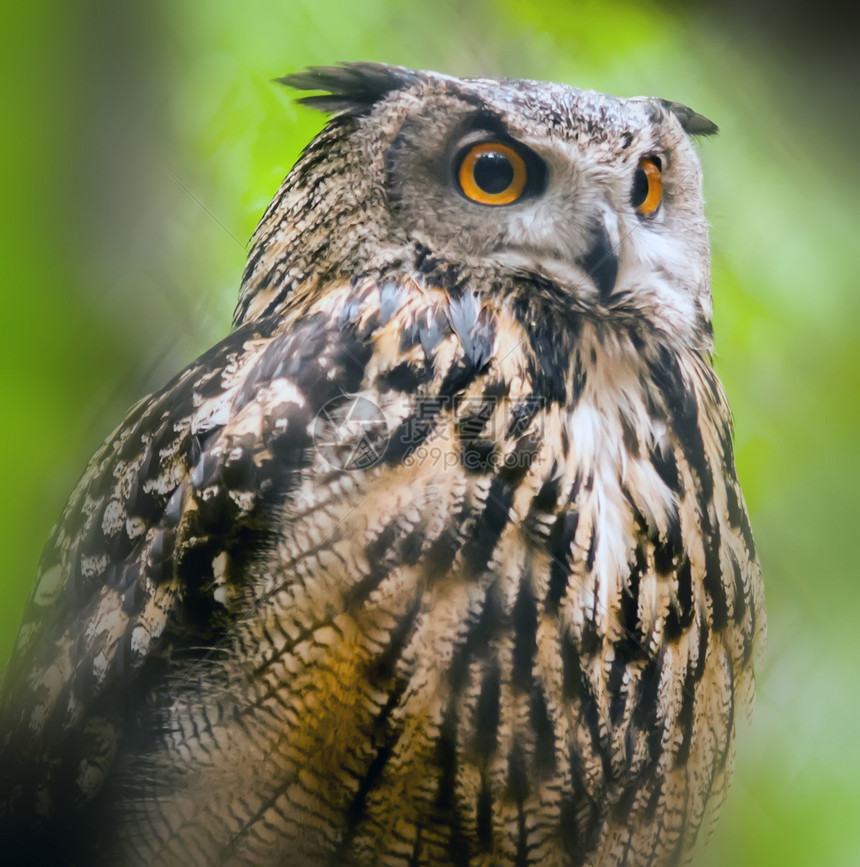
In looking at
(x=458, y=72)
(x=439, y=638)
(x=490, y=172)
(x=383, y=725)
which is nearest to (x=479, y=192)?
(x=490, y=172)

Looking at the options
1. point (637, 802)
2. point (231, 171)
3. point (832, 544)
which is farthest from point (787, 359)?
point (231, 171)

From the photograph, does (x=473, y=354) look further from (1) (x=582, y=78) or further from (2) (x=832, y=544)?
(2) (x=832, y=544)

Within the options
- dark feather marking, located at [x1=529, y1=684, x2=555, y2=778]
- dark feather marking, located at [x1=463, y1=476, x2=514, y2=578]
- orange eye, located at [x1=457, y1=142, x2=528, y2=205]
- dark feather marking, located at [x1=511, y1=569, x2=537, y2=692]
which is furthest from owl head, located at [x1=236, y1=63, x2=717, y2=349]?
dark feather marking, located at [x1=529, y1=684, x2=555, y2=778]

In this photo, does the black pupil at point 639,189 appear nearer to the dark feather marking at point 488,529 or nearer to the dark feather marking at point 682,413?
the dark feather marking at point 682,413

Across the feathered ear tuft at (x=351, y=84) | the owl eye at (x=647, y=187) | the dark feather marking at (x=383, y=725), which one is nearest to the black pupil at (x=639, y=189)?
the owl eye at (x=647, y=187)

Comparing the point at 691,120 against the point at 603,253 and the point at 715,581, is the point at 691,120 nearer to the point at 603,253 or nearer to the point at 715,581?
the point at 603,253

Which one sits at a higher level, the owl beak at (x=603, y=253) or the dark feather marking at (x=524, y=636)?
the owl beak at (x=603, y=253)

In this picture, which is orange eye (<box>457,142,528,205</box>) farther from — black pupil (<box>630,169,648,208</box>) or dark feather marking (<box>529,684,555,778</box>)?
dark feather marking (<box>529,684,555,778</box>)
